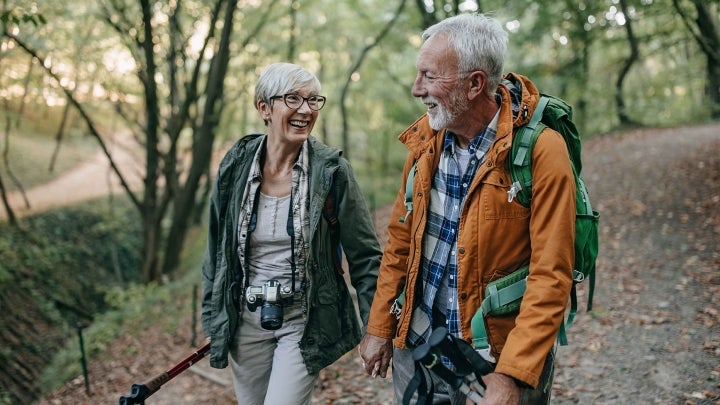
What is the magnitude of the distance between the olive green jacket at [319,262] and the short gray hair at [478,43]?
3.20ft

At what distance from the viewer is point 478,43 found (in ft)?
6.75

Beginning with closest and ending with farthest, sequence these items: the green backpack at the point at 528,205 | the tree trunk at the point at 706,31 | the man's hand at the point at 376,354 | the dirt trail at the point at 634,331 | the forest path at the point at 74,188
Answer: the green backpack at the point at 528,205
the man's hand at the point at 376,354
the dirt trail at the point at 634,331
the tree trunk at the point at 706,31
the forest path at the point at 74,188

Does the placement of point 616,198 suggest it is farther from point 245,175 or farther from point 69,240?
point 69,240

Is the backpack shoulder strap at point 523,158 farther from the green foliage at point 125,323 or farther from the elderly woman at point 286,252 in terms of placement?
the green foliage at point 125,323

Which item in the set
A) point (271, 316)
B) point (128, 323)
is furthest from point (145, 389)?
point (128, 323)

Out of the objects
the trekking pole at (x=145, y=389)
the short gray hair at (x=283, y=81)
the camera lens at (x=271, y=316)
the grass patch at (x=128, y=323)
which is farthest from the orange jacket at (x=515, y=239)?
the grass patch at (x=128, y=323)

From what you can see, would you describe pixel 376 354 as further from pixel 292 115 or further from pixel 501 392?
pixel 292 115

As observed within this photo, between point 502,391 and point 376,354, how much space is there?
786 millimetres

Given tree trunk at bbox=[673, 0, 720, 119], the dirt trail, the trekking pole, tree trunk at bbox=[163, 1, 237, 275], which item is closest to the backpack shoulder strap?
the trekking pole

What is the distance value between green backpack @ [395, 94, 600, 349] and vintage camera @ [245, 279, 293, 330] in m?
1.10

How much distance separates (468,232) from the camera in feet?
6.68

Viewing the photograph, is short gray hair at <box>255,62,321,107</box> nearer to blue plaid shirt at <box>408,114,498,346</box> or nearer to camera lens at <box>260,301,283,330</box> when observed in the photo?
blue plaid shirt at <box>408,114,498,346</box>

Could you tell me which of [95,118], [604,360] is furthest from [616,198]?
[95,118]

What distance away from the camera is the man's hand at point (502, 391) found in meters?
1.86
